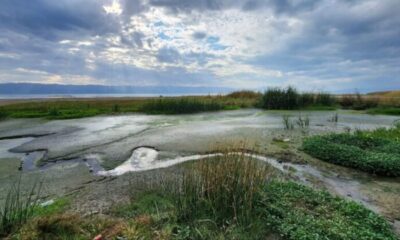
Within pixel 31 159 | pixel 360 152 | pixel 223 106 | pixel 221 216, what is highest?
pixel 223 106

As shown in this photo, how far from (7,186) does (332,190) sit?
644 centimetres

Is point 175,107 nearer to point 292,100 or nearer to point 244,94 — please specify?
point 292,100

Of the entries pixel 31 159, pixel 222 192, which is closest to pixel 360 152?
pixel 222 192

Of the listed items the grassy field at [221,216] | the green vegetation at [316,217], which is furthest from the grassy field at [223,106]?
the green vegetation at [316,217]

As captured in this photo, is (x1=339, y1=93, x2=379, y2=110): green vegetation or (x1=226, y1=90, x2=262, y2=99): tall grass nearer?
(x1=339, y1=93, x2=379, y2=110): green vegetation

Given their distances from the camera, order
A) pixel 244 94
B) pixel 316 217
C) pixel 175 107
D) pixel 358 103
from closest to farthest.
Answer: pixel 316 217, pixel 175 107, pixel 358 103, pixel 244 94

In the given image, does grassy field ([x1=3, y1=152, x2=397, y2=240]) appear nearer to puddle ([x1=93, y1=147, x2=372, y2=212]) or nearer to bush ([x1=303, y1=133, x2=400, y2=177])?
puddle ([x1=93, y1=147, x2=372, y2=212])

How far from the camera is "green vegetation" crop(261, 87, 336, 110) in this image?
21766 mm

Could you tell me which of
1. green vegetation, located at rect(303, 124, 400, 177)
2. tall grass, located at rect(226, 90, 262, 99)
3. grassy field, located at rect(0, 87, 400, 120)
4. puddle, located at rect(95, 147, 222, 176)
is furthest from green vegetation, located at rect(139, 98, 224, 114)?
green vegetation, located at rect(303, 124, 400, 177)

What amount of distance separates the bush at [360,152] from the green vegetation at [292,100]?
519 inches

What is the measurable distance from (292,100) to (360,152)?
14952 mm

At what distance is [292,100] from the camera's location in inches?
857

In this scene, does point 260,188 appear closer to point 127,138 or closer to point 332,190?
point 332,190

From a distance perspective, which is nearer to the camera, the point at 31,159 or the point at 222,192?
the point at 222,192
